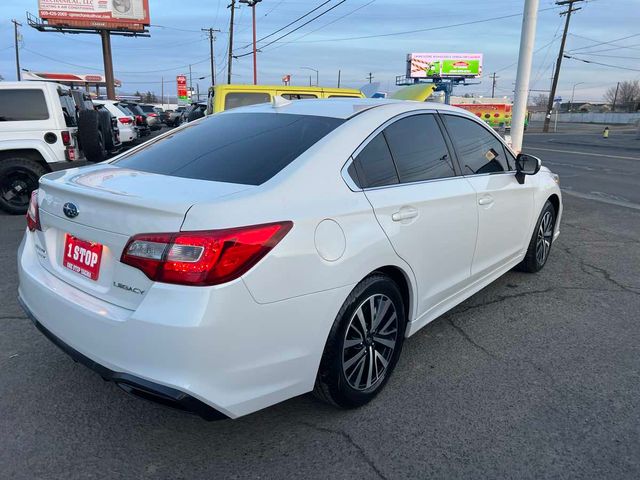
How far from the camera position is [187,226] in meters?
2.10

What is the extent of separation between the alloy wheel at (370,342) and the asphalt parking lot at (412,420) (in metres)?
0.19

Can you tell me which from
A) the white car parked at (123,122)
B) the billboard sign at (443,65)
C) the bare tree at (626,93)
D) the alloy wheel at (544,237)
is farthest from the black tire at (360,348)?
the bare tree at (626,93)

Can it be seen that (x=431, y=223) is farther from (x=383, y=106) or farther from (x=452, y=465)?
(x=452, y=465)

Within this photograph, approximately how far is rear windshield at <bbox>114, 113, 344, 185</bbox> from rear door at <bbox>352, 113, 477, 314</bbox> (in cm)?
37

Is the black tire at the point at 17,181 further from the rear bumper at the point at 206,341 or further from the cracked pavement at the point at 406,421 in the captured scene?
the rear bumper at the point at 206,341

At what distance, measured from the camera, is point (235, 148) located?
2.95 metres

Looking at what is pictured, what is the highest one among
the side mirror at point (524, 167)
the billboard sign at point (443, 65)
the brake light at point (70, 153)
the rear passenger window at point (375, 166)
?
the billboard sign at point (443, 65)

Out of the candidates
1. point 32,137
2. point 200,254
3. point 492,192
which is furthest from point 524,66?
point 200,254

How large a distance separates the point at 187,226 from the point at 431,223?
5.14 ft

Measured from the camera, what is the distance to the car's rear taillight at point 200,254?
2.08m

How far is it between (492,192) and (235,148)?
1.95 metres

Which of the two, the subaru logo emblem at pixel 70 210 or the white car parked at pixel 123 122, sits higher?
the subaru logo emblem at pixel 70 210

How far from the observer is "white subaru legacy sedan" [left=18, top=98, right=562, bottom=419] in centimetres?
210

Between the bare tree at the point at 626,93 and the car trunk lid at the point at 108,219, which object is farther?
the bare tree at the point at 626,93
